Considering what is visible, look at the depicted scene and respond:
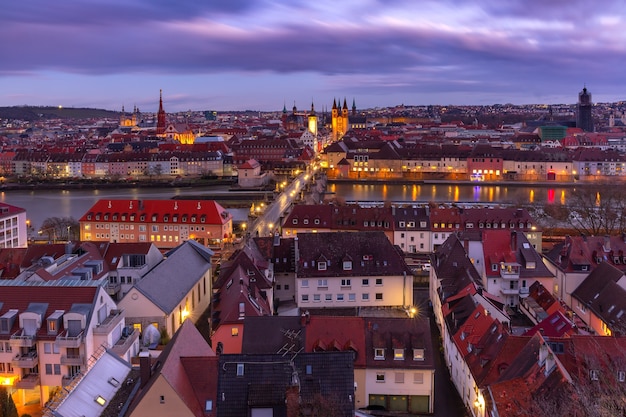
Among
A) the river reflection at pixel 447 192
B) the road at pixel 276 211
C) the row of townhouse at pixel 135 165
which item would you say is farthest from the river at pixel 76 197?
the river reflection at pixel 447 192

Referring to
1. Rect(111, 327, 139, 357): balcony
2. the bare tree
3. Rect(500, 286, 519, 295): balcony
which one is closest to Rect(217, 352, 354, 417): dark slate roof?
Rect(111, 327, 139, 357): balcony

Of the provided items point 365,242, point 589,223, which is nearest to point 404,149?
point 589,223

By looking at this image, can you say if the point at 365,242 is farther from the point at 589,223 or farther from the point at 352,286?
the point at 589,223

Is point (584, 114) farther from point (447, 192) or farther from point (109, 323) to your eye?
point (109, 323)

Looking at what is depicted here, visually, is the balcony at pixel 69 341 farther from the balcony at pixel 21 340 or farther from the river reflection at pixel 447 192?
the river reflection at pixel 447 192

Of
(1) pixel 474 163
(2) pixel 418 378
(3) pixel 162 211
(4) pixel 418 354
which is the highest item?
(1) pixel 474 163

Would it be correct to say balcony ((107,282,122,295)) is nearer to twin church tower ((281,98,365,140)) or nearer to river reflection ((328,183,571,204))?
river reflection ((328,183,571,204))

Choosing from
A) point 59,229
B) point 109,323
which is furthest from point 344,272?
point 59,229
